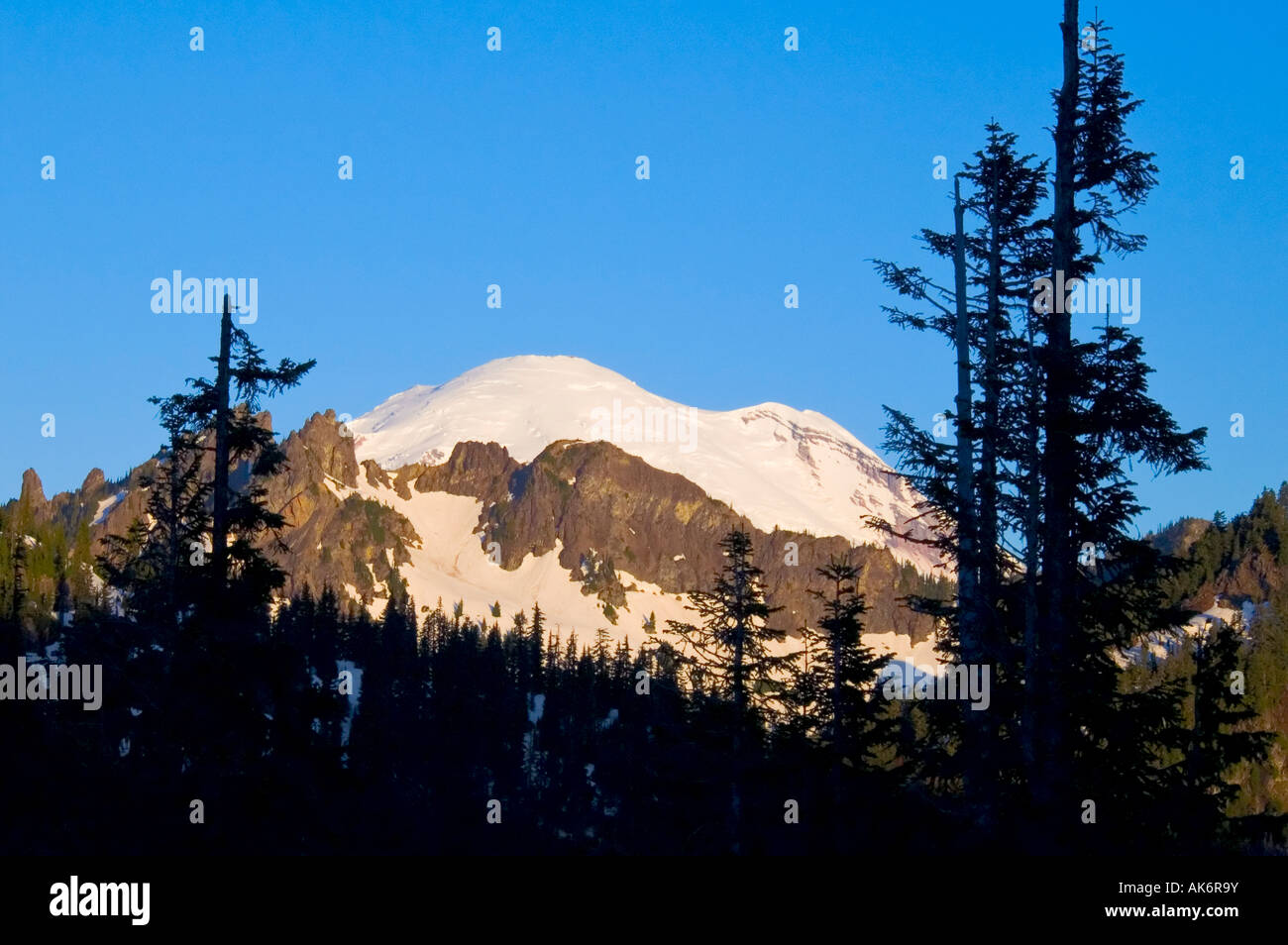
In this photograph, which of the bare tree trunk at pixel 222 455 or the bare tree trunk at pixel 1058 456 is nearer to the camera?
the bare tree trunk at pixel 1058 456

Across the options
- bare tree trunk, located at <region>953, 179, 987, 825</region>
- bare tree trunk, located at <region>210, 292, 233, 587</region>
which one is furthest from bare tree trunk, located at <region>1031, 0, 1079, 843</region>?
bare tree trunk, located at <region>210, 292, 233, 587</region>

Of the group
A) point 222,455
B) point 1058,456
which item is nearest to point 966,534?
point 1058,456

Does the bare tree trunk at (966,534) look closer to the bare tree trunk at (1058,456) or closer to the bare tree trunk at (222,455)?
the bare tree trunk at (1058,456)

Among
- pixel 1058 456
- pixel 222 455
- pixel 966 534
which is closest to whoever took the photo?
pixel 1058 456

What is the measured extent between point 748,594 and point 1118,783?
1507 cm

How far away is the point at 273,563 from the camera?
28.9 m

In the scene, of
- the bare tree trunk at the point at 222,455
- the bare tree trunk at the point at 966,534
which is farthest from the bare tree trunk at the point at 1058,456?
the bare tree trunk at the point at 222,455

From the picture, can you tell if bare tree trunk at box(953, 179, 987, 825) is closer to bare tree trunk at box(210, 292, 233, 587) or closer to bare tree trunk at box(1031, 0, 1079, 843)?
bare tree trunk at box(1031, 0, 1079, 843)

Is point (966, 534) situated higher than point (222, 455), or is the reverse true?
point (222, 455)

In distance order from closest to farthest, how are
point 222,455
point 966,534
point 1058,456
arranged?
point 1058,456
point 966,534
point 222,455

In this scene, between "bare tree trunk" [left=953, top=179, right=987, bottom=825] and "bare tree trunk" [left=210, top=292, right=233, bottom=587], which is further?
"bare tree trunk" [left=210, top=292, right=233, bottom=587]

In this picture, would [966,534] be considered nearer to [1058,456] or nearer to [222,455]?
[1058,456]

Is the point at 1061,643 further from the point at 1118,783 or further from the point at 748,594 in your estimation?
the point at 748,594

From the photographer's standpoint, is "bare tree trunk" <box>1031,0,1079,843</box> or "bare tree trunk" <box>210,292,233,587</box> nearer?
"bare tree trunk" <box>1031,0,1079,843</box>
